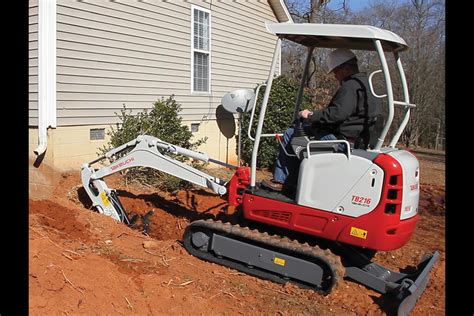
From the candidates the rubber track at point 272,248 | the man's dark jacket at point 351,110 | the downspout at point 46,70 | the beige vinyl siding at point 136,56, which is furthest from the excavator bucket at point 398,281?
the beige vinyl siding at point 136,56

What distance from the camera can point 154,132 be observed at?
8.86 meters

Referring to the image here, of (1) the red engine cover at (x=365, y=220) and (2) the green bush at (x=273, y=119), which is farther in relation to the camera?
(2) the green bush at (x=273, y=119)

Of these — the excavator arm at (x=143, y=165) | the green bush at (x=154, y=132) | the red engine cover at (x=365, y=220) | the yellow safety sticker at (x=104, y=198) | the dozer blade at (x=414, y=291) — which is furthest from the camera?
the green bush at (x=154, y=132)

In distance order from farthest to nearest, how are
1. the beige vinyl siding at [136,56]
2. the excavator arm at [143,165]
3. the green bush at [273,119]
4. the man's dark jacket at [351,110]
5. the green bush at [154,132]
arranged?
the green bush at [273,119] → the green bush at [154,132] → the beige vinyl siding at [136,56] → the excavator arm at [143,165] → the man's dark jacket at [351,110]

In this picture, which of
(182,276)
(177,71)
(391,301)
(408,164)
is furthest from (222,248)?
(177,71)

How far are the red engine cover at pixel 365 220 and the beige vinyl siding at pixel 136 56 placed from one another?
4.50 metres

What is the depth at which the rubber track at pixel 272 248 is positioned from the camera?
469 centimetres

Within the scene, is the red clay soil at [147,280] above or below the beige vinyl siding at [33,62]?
below

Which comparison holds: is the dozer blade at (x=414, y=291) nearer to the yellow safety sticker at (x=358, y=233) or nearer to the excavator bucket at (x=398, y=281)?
the excavator bucket at (x=398, y=281)

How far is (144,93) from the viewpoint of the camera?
9570 mm

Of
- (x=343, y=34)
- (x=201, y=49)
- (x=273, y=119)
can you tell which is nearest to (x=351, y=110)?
(x=343, y=34)

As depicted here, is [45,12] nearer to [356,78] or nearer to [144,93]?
[144,93]

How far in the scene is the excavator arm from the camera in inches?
235

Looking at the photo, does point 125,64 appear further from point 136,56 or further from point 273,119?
point 273,119
